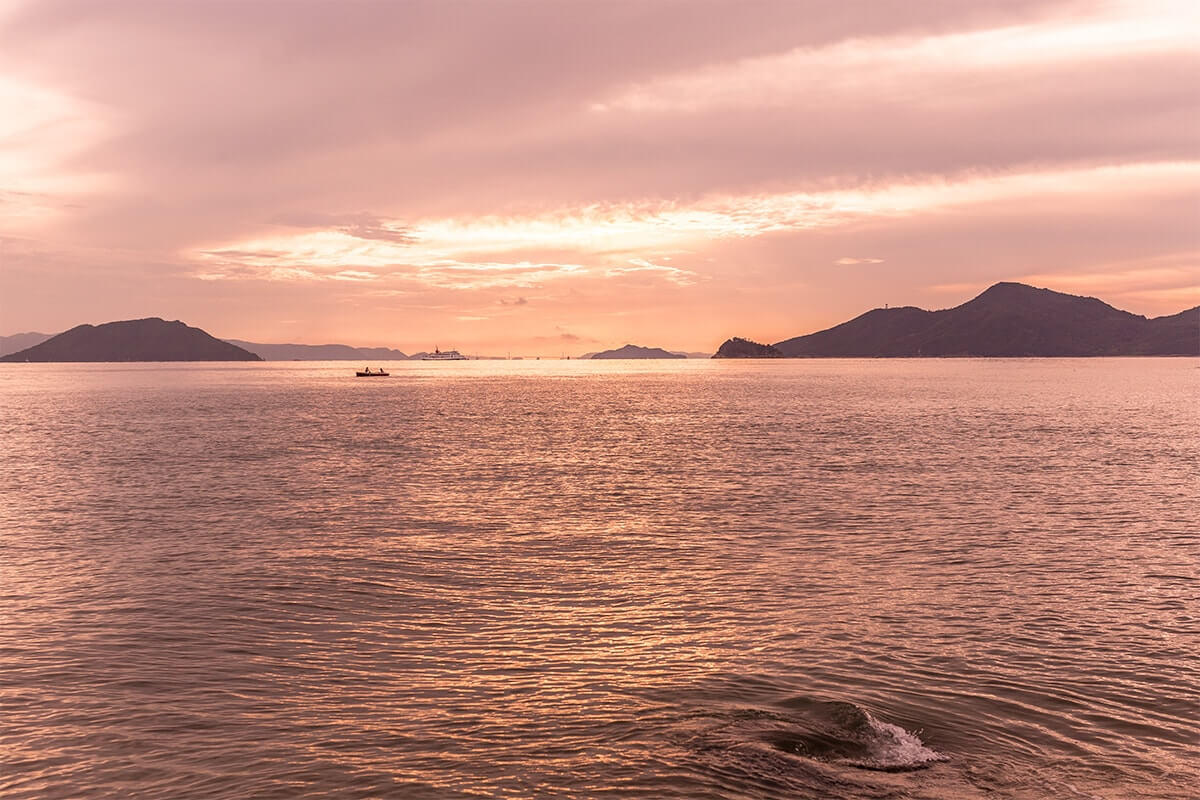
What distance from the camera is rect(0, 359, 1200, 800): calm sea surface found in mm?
17922

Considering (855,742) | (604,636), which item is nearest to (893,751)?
(855,742)

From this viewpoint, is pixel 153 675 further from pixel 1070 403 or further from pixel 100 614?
pixel 1070 403

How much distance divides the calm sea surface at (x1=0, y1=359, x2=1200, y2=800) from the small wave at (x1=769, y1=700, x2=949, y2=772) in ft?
0.28

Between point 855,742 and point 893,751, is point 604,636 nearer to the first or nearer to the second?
point 855,742

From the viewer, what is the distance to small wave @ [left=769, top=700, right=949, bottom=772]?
710 inches

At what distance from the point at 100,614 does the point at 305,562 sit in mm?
8835

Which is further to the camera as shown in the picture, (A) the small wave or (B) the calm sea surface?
(A) the small wave

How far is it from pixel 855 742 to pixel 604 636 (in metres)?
9.04

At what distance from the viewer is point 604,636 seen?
26031 millimetres

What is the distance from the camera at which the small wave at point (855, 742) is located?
1803 centimetres

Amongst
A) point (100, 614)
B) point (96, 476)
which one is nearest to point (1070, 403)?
point (96, 476)

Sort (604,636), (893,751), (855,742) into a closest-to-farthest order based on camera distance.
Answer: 1. (893,751)
2. (855,742)
3. (604,636)

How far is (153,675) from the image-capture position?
23094 millimetres

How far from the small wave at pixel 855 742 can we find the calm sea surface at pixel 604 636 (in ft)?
0.28
